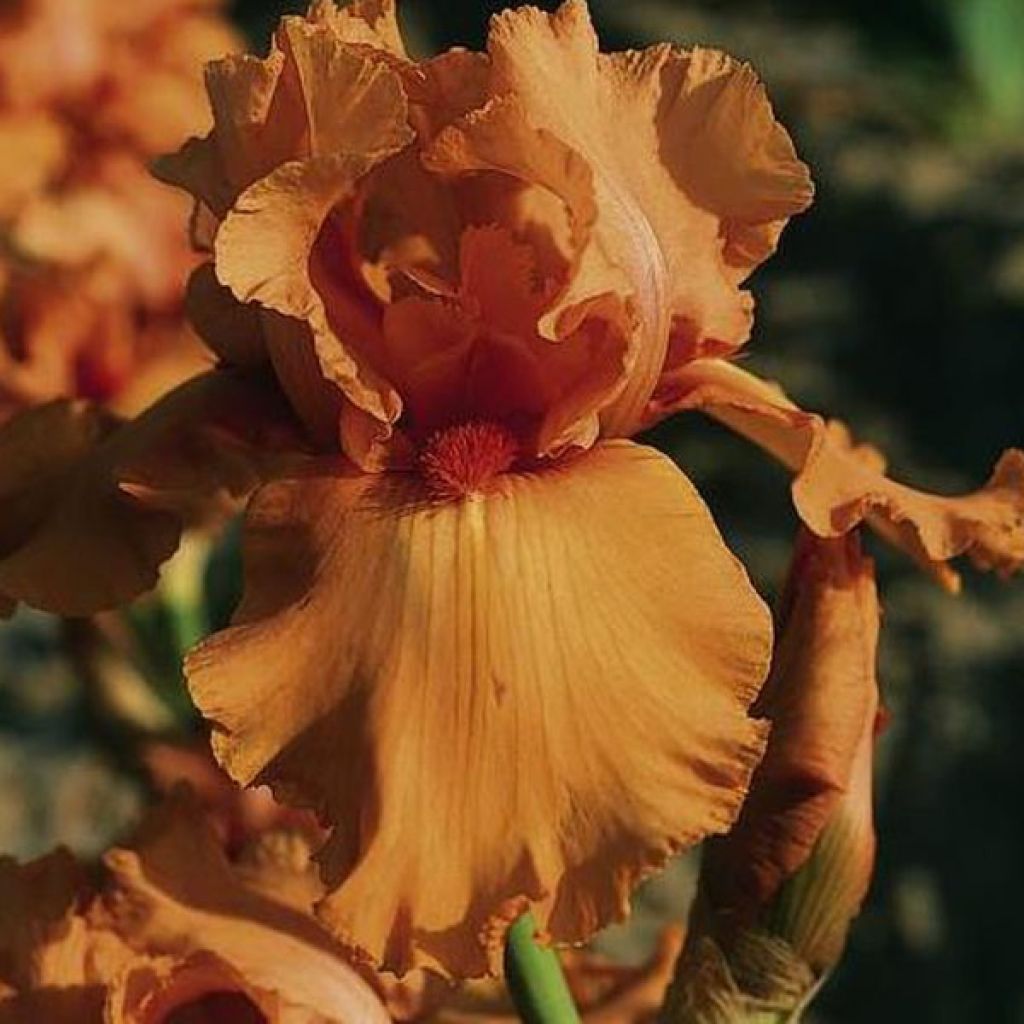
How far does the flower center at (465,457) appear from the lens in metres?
1.18

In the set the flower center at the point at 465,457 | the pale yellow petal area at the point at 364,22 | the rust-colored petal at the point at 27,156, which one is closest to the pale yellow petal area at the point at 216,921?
the flower center at the point at 465,457

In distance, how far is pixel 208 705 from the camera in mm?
1122

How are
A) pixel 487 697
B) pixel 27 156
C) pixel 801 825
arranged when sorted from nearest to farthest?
pixel 487 697 < pixel 801 825 < pixel 27 156

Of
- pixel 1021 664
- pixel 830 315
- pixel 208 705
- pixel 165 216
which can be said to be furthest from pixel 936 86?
pixel 208 705

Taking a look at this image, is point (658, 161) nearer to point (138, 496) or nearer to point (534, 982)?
point (138, 496)

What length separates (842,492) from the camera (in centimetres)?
127

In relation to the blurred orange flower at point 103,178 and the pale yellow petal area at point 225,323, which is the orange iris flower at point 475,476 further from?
the blurred orange flower at point 103,178

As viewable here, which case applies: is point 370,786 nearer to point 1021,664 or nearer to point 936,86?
point 1021,664

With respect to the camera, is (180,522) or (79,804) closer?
(180,522)

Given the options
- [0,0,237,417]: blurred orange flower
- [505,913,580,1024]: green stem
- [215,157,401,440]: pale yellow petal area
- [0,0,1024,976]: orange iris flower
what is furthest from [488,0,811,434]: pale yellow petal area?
[0,0,237,417]: blurred orange flower

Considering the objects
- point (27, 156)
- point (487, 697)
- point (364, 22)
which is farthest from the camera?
point (27, 156)

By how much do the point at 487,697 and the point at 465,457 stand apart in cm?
14

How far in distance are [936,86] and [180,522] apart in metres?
5.21

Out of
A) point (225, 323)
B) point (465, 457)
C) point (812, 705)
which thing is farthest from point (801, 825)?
point (225, 323)
